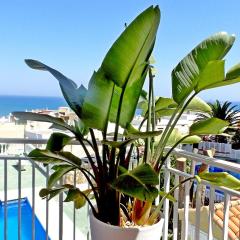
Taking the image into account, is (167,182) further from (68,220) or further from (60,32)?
(60,32)

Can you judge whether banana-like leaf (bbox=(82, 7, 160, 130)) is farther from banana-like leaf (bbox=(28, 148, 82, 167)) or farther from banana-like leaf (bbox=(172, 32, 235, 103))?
banana-like leaf (bbox=(28, 148, 82, 167))

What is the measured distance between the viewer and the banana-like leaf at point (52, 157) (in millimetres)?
1603

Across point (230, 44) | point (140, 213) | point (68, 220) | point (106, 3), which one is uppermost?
point (106, 3)

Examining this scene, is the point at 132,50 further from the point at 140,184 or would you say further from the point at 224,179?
the point at 224,179

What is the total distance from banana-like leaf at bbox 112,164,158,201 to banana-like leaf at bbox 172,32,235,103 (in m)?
0.42

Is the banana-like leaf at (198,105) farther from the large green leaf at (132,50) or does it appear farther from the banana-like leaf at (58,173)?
the banana-like leaf at (58,173)

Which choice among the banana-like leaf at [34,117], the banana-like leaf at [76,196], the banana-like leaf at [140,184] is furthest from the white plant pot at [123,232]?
the banana-like leaf at [34,117]

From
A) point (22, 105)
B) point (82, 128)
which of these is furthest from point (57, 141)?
point (22, 105)

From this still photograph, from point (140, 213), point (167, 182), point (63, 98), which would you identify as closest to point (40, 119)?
point (63, 98)

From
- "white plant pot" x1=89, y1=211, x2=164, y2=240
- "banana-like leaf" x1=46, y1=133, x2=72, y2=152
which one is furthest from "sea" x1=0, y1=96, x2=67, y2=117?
"white plant pot" x1=89, y1=211, x2=164, y2=240

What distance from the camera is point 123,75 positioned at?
1.36 m

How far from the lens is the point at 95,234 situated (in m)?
1.60

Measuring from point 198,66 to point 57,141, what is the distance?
3.03ft

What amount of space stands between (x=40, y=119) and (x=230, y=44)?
40.8 inches
